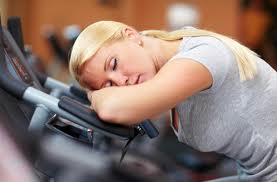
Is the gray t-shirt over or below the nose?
below

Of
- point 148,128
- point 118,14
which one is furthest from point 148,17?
point 148,128

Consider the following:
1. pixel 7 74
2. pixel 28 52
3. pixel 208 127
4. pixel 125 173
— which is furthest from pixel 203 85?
pixel 28 52

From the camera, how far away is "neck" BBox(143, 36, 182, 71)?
1.40m

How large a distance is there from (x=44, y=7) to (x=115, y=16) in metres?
0.96

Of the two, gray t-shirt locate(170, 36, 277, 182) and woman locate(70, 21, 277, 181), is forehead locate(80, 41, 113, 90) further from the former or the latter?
gray t-shirt locate(170, 36, 277, 182)

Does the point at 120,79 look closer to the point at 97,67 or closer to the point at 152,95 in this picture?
the point at 97,67

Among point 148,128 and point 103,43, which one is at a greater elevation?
point 103,43

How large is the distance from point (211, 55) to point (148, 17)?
588 cm

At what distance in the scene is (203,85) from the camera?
4.21ft

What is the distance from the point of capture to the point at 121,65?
136cm

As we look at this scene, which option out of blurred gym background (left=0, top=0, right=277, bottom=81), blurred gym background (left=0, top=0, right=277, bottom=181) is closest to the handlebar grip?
blurred gym background (left=0, top=0, right=277, bottom=181)

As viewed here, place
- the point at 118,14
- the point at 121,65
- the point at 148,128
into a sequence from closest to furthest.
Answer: the point at 121,65
the point at 148,128
the point at 118,14

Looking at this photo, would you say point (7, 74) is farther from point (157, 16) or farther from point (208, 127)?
point (157, 16)

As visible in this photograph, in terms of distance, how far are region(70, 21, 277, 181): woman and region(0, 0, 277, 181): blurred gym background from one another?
367 cm
